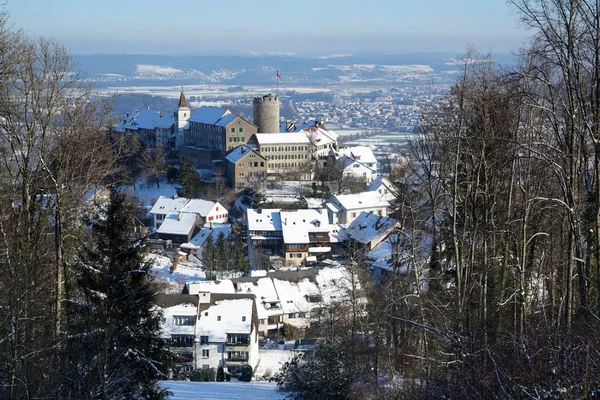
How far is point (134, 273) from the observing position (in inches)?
411

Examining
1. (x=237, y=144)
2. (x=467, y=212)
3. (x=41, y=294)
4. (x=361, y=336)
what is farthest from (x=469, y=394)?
(x=237, y=144)

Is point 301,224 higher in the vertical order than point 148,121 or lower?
lower

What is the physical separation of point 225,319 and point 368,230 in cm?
1690

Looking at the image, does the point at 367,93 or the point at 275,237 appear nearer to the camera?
the point at 275,237

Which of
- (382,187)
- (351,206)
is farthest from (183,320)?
(382,187)

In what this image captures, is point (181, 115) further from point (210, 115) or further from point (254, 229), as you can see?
point (254, 229)

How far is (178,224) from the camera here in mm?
40000

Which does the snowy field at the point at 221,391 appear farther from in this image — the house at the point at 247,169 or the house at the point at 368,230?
the house at the point at 247,169

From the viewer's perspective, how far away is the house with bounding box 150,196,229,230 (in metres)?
40.7

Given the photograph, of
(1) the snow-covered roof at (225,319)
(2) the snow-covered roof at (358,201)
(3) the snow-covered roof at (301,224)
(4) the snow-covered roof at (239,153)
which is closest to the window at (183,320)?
(1) the snow-covered roof at (225,319)

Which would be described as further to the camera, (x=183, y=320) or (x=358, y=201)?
(x=358, y=201)

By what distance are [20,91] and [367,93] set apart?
555ft

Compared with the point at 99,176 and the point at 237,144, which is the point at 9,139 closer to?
the point at 99,176

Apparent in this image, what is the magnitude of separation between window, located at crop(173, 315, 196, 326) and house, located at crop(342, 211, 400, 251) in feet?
48.3
